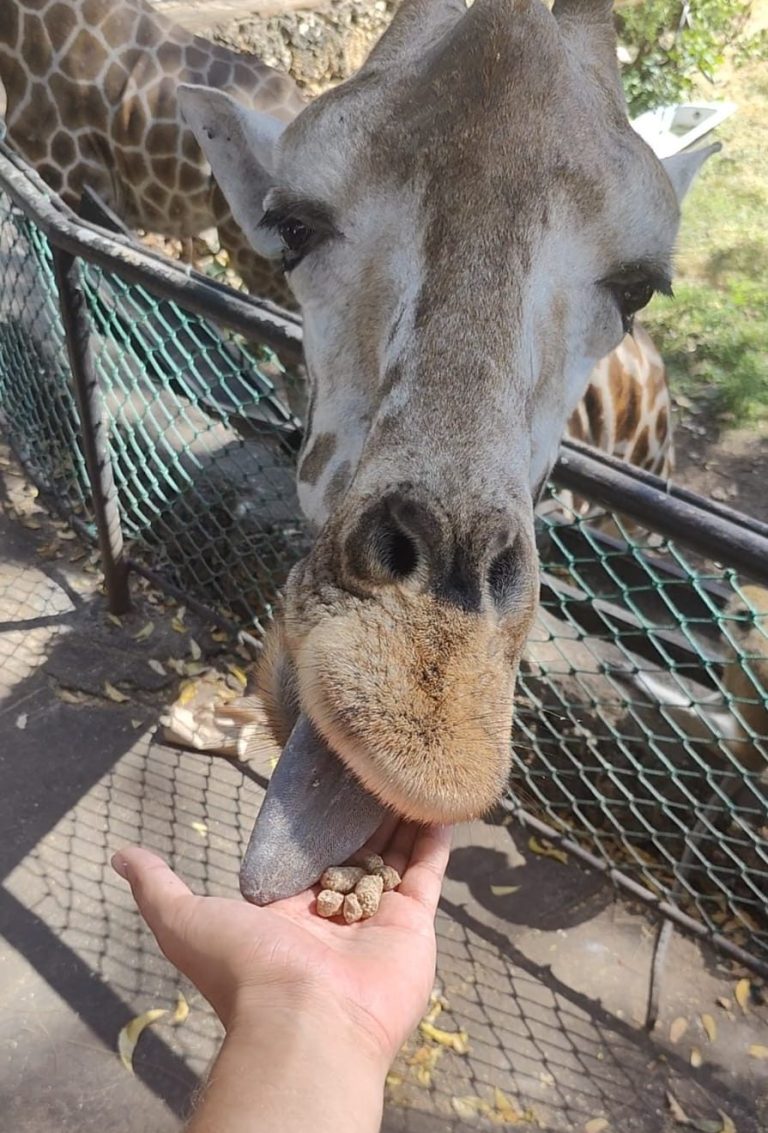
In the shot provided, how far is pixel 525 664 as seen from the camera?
11.2 ft

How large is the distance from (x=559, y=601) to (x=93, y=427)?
6.20 feet

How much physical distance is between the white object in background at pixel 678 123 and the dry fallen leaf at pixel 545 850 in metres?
7.92

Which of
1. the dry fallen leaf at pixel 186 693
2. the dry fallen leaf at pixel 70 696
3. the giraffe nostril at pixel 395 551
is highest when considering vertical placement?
the giraffe nostril at pixel 395 551

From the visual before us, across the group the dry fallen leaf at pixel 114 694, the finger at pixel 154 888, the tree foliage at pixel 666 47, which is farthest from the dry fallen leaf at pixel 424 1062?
Answer: the tree foliage at pixel 666 47

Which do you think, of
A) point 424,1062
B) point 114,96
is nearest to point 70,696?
point 424,1062

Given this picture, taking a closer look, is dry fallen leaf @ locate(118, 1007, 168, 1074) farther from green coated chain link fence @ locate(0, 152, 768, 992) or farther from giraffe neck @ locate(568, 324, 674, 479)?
giraffe neck @ locate(568, 324, 674, 479)

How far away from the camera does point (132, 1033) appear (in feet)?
8.77

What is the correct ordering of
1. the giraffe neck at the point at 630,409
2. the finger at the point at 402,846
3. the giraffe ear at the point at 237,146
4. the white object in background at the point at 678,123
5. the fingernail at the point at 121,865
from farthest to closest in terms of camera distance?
the white object in background at the point at 678,123, the giraffe neck at the point at 630,409, the giraffe ear at the point at 237,146, the finger at the point at 402,846, the fingernail at the point at 121,865

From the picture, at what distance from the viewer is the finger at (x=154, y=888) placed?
155cm

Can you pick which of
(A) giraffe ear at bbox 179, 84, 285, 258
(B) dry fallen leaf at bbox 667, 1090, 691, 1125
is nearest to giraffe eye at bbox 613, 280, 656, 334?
(A) giraffe ear at bbox 179, 84, 285, 258

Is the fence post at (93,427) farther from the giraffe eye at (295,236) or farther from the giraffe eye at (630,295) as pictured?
the giraffe eye at (630,295)

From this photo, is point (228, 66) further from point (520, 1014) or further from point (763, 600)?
point (520, 1014)

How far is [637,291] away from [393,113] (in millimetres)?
677

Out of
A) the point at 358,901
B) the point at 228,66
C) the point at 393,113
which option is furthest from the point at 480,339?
the point at 228,66
